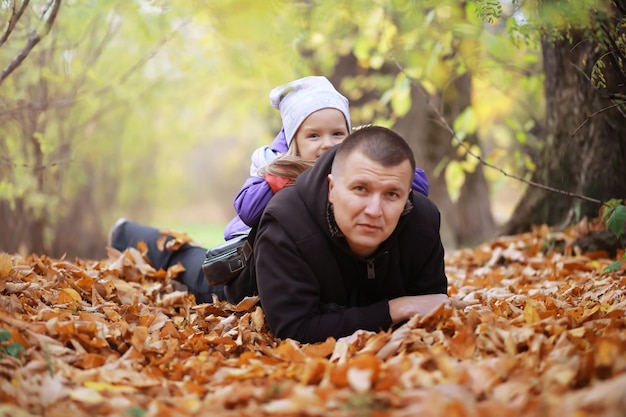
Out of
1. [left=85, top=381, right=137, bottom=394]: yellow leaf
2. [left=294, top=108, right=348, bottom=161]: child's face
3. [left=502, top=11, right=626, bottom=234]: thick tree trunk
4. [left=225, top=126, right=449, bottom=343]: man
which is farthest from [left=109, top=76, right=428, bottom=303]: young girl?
[left=502, top=11, right=626, bottom=234]: thick tree trunk

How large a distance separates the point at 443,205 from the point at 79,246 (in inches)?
248

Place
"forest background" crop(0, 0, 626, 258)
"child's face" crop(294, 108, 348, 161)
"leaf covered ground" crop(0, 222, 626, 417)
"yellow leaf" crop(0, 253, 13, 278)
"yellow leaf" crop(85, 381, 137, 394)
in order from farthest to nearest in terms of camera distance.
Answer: "forest background" crop(0, 0, 626, 258) < "child's face" crop(294, 108, 348, 161) < "yellow leaf" crop(0, 253, 13, 278) < "yellow leaf" crop(85, 381, 137, 394) < "leaf covered ground" crop(0, 222, 626, 417)

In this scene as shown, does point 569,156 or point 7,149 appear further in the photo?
point 7,149

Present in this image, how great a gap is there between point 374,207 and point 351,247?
0.31 m

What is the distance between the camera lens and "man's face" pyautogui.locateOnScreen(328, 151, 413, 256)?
2621 millimetres

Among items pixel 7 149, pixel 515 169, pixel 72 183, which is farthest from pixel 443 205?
pixel 72 183

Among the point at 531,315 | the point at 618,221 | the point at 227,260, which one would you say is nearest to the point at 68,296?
the point at 227,260

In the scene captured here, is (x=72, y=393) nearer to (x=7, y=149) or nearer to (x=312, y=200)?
(x=312, y=200)

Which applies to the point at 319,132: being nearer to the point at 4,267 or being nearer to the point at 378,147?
the point at 378,147

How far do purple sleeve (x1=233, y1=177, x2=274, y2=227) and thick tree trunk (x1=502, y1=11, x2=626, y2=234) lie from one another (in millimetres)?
2048

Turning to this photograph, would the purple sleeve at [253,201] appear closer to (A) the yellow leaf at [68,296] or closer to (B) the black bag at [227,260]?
(B) the black bag at [227,260]

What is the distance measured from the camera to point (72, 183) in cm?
1070

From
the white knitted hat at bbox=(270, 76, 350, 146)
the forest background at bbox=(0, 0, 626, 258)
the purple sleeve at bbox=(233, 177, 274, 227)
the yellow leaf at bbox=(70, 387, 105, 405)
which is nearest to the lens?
the yellow leaf at bbox=(70, 387, 105, 405)

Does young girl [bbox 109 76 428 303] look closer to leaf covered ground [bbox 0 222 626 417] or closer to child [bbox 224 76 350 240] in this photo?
child [bbox 224 76 350 240]
